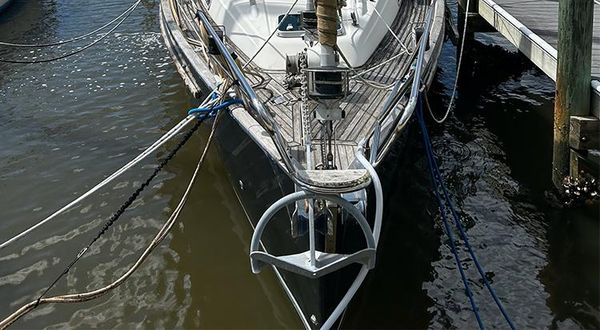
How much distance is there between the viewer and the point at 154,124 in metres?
10.3

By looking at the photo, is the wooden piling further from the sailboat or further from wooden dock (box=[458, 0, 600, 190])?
the sailboat

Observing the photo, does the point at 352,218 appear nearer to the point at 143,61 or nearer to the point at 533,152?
the point at 533,152

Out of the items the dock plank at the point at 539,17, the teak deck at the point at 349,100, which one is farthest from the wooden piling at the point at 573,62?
the teak deck at the point at 349,100

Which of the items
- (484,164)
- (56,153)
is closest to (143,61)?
(56,153)

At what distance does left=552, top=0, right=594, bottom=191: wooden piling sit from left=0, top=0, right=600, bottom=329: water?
114cm

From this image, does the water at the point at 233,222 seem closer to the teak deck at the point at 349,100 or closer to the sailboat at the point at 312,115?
the teak deck at the point at 349,100

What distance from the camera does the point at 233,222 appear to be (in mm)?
7527

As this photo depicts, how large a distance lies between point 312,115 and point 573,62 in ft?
9.63

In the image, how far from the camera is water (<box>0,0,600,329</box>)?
20.3ft

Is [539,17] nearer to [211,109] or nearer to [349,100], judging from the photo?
[349,100]

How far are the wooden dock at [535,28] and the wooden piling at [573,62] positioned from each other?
0.54ft

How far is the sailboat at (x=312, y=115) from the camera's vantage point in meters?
4.58

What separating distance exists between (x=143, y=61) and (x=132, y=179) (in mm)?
4874

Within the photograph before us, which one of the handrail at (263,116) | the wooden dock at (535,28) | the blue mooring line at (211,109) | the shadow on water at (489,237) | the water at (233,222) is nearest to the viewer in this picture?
the handrail at (263,116)
